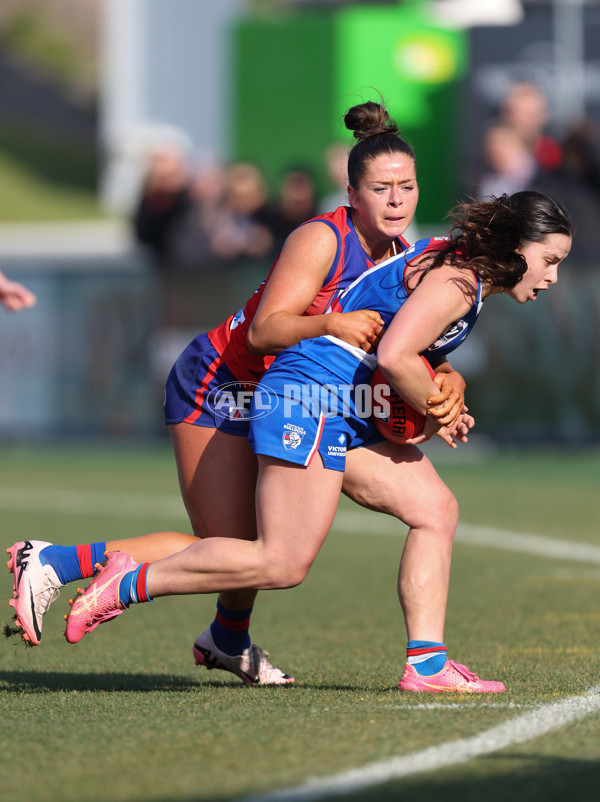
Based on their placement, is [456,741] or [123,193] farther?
[123,193]

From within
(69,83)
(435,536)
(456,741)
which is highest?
(69,83)

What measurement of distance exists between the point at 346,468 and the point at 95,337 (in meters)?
11.5

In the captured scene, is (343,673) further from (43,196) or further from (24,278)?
(43,196)

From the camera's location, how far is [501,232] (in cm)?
459

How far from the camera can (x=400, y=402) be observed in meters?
4.75

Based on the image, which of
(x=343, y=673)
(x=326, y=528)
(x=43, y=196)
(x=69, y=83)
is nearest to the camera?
(x=326, y=528)

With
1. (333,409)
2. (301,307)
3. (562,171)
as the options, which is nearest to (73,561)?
(333,409)

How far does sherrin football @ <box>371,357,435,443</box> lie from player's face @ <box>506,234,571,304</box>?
1.40ft

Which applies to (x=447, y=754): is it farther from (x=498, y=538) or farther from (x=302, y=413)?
(x=498, y=538)

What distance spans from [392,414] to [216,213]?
11.9 m

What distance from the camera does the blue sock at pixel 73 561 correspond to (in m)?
4.85

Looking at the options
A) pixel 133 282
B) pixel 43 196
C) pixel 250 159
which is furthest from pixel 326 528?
pixel 43 196

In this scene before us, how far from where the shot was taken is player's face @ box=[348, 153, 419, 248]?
15.6 feet

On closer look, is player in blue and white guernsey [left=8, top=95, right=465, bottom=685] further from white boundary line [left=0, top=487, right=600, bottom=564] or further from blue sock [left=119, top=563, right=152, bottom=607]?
white boundary line [left=0, top=487, right=600, bottom=564]
